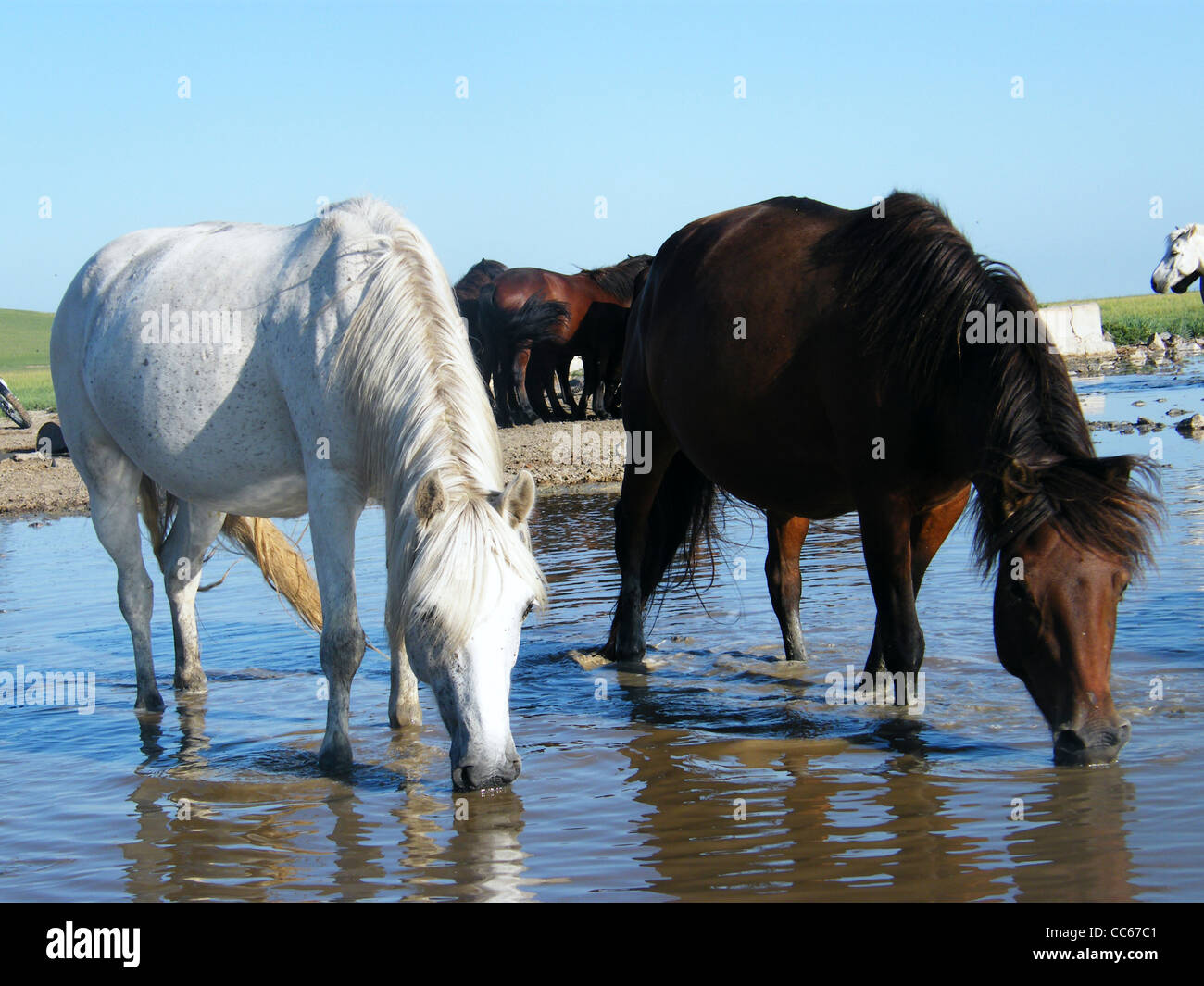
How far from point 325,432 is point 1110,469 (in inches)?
111

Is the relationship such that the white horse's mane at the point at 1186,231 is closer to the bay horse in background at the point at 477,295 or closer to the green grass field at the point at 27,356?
the bay horse in background at the point at 477,295

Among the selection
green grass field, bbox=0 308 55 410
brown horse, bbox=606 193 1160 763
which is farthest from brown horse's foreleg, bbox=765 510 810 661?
green grass field, bbox=0 308 55 410

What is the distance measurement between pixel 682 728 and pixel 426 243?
2.31 metres

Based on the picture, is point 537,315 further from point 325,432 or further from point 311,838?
point 311,838

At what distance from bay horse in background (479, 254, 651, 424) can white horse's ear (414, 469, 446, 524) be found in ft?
45.9

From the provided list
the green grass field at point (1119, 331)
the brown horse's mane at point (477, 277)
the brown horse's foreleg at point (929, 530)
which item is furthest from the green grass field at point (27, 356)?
the brown horse's foreleg at point (929, 530)

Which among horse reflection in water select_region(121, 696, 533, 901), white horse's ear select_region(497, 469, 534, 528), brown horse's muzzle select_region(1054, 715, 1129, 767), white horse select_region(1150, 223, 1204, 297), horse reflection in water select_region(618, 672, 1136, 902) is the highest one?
white horse select_region(1150, 223, 1204, 297)

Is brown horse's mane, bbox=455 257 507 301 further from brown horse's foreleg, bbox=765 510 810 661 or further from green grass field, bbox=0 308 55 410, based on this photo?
green grass field, bbox=0 308 55 410

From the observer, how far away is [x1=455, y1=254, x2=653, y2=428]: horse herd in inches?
691

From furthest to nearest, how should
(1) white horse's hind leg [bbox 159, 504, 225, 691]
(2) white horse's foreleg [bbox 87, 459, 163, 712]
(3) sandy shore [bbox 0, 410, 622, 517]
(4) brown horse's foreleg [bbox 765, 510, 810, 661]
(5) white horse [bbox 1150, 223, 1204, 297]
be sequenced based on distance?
(3) sandy shore [bbox 0, 410, 622, 517], (5) white horse [bbox 1150, 223, 1204, 297], (1) white horse's hind leg [bbox 159, 504, 225, 691], (4) brown horse's foreleg [bbox 765, 510, 810, 661], (2) white horse's foreleg [bbox 87, 459, 163, 712]

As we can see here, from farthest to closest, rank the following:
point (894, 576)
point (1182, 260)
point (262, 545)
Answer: point (1182, 260) < point (262, 545) < point (894, 576)

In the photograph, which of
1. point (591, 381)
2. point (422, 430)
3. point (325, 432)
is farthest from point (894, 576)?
point (591, 381)

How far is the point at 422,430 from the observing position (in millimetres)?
4039

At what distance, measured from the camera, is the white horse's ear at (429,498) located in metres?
3.66
